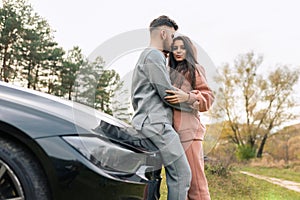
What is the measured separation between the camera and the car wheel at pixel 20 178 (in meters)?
1.79

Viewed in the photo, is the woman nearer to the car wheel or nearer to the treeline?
the car wheel

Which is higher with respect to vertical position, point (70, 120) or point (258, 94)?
point (258, 94)

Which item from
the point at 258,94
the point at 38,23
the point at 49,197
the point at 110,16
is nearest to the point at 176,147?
the point at 49,197

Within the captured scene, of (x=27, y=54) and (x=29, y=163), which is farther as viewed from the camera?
(x=27, y=54)

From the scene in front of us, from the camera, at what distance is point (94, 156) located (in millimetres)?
1879

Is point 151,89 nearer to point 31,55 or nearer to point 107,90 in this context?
point 107,90

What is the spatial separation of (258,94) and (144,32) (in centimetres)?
2429

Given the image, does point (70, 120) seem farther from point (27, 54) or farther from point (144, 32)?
point (27, 54)

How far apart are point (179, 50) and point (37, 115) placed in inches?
45.0

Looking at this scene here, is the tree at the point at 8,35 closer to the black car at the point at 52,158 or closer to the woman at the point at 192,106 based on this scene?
the woman at the point at 192,106

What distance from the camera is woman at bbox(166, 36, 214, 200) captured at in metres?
2.55

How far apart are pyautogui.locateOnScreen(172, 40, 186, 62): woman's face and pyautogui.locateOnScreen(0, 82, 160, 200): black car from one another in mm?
936

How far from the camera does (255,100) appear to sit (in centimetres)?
2555

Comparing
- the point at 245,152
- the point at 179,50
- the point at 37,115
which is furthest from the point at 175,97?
the point at 245,152
